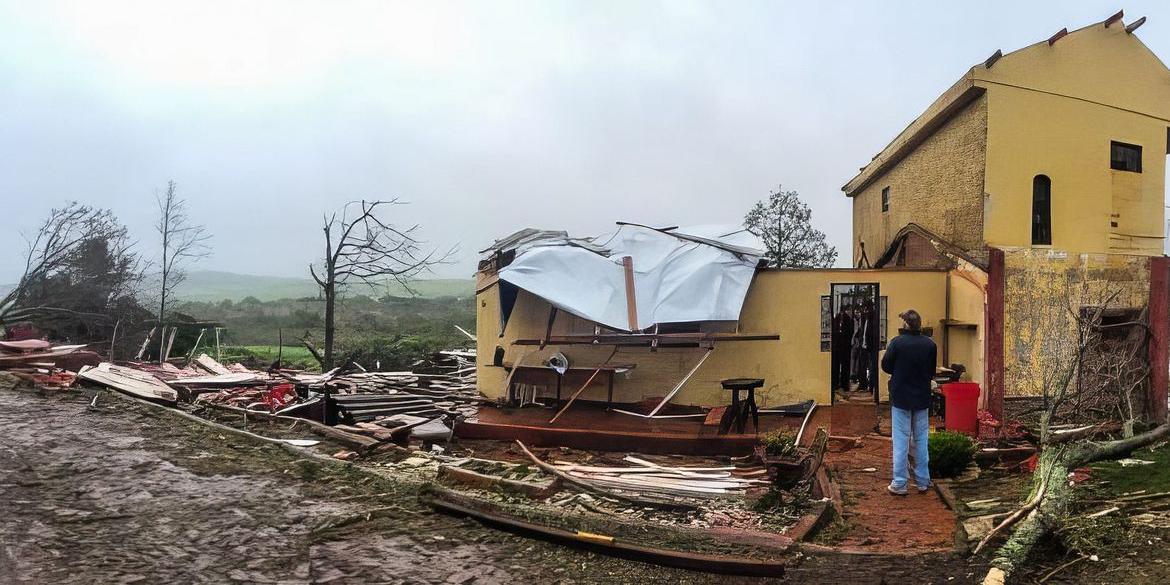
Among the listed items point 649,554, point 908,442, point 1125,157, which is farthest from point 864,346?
point 649,554

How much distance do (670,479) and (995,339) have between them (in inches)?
254

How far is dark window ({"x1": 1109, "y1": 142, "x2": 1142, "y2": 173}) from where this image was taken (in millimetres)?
11422

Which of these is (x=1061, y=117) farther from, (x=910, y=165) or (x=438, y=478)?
(x=438, y=478)

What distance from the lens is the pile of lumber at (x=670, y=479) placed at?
21.8 ft

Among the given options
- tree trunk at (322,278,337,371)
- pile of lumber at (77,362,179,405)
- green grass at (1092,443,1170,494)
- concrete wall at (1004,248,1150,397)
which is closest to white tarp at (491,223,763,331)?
concrete wall at (1004,248,1150,397)

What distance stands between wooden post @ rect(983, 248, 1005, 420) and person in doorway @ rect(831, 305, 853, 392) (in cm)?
234

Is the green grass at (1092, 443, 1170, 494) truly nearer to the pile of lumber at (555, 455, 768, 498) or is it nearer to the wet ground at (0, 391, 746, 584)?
the pile of lumber at (555, 455, 768, 498)

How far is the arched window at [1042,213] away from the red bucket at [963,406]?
3794 mm

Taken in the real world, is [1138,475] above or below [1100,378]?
below

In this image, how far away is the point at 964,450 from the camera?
725 cm

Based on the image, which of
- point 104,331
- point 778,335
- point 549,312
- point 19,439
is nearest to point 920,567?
point 778,335

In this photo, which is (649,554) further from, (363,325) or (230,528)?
(363,325)

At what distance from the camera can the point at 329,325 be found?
63.3ft

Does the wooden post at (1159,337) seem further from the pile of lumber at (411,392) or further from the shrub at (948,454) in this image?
the pile of lumber at (411,392)
